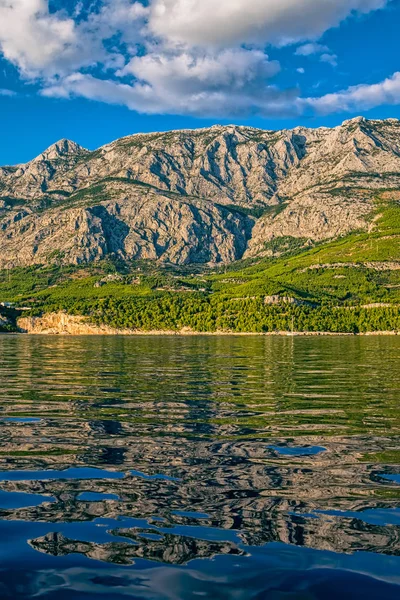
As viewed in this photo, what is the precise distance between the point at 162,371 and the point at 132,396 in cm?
1756

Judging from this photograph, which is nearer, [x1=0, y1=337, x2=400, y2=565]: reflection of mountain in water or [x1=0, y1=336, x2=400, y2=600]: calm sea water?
[x1=0, y1=336, x2=400, y2=600]: calm sea water

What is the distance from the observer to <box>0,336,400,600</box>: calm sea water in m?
9.23

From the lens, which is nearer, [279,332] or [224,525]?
[224,525]

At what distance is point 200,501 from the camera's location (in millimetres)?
13109

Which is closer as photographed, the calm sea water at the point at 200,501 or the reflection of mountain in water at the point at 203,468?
the calm sea water at the point at 200,501

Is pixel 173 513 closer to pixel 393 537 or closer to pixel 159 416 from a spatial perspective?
pixel 393 537

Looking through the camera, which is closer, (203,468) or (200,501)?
(200,501)

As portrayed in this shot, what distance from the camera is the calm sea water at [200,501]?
9227 millimetres

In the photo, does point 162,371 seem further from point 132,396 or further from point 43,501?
point 43,501

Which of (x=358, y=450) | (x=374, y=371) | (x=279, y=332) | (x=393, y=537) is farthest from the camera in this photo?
(x=279, y=332)

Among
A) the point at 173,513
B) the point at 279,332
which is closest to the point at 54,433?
the point at 173,513

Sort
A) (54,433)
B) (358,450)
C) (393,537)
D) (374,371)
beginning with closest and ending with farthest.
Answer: (393,537)
(358,450)
(54,433)
(374,371)

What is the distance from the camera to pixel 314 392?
3484 centimetres

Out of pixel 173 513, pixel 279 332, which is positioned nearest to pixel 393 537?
pixel 173 513
